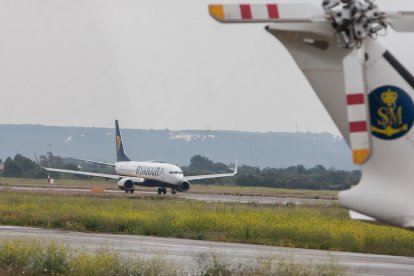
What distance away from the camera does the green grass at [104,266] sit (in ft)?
60.4

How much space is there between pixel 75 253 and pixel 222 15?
12.2 metres

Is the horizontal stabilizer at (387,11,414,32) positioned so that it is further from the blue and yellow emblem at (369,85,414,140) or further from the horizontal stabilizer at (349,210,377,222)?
the horizontal stabilizer at (349,210,377,222)

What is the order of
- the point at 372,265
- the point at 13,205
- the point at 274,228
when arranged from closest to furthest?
1. the point at 372,265
2. the point at 274,228
3. the point at 13,205

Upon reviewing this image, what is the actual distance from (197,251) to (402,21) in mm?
15035

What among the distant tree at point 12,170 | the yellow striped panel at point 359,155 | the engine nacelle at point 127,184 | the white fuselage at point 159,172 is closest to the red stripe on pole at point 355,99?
the yellow striped panel at point 359,155

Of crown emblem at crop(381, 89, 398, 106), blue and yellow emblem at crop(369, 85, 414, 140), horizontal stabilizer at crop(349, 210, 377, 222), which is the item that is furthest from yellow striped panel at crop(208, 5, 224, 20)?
horizontal stabilizer at crop(349, 210, 377, 222)

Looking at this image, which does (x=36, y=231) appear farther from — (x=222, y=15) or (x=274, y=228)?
(x=222, y=15)

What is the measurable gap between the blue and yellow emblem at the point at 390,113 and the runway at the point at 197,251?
8.07 m

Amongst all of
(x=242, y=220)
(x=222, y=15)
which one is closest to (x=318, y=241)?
(x=242, y=220)

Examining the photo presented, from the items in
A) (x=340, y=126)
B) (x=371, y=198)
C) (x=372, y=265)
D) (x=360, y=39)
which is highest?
(x=360, y=39)

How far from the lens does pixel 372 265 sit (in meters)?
25.3

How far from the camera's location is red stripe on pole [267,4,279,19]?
43.7 ft

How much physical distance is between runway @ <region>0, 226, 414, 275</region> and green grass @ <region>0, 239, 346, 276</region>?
2.57m

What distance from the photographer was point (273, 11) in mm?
13336
